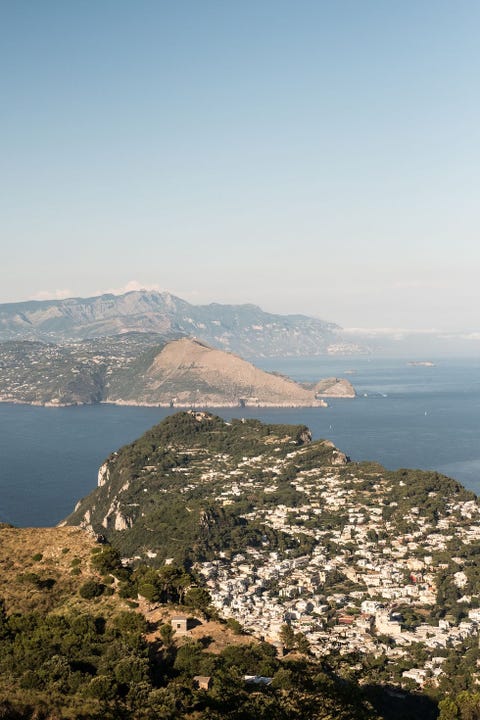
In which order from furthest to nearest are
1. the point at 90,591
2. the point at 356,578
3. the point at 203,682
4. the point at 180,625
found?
the point at 356,578 → the point at 90,591 → the point at 180,625 → the point at 203,682

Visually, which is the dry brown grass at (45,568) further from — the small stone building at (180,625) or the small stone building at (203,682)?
the small stone building at (203,682)

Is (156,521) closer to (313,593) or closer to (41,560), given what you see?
(313,593)

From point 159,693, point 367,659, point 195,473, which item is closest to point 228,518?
point 195,473

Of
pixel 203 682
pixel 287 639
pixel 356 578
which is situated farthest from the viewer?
pixel 356 578

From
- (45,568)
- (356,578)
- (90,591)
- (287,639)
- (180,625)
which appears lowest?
(356,578)

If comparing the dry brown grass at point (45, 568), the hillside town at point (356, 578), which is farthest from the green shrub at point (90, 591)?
the hillside town at point (356, 578)

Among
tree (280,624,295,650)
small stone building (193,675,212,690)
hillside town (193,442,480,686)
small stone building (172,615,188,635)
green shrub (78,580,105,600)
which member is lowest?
hillside town (193,442,480,686)

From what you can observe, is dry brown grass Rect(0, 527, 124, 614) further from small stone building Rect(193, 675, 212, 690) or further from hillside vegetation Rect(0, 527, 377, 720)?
small stone building Rect(193, 675, 212, 690)

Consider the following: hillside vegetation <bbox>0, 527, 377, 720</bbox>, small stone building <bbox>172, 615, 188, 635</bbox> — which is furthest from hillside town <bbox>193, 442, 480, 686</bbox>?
small stone building <bbox>172, 615, 188, 635</bbox>

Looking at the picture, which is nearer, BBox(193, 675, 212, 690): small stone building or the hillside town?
BBox(193, 675, 212, 690): small stone building

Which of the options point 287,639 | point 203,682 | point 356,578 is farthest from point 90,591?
point 356,578

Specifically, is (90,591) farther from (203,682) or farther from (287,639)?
(287,639)

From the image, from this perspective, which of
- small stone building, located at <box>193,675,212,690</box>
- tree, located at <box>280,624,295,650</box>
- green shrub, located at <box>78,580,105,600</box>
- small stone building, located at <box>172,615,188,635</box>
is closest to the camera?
small stone building, located at <box>193,675,212,690</box>
